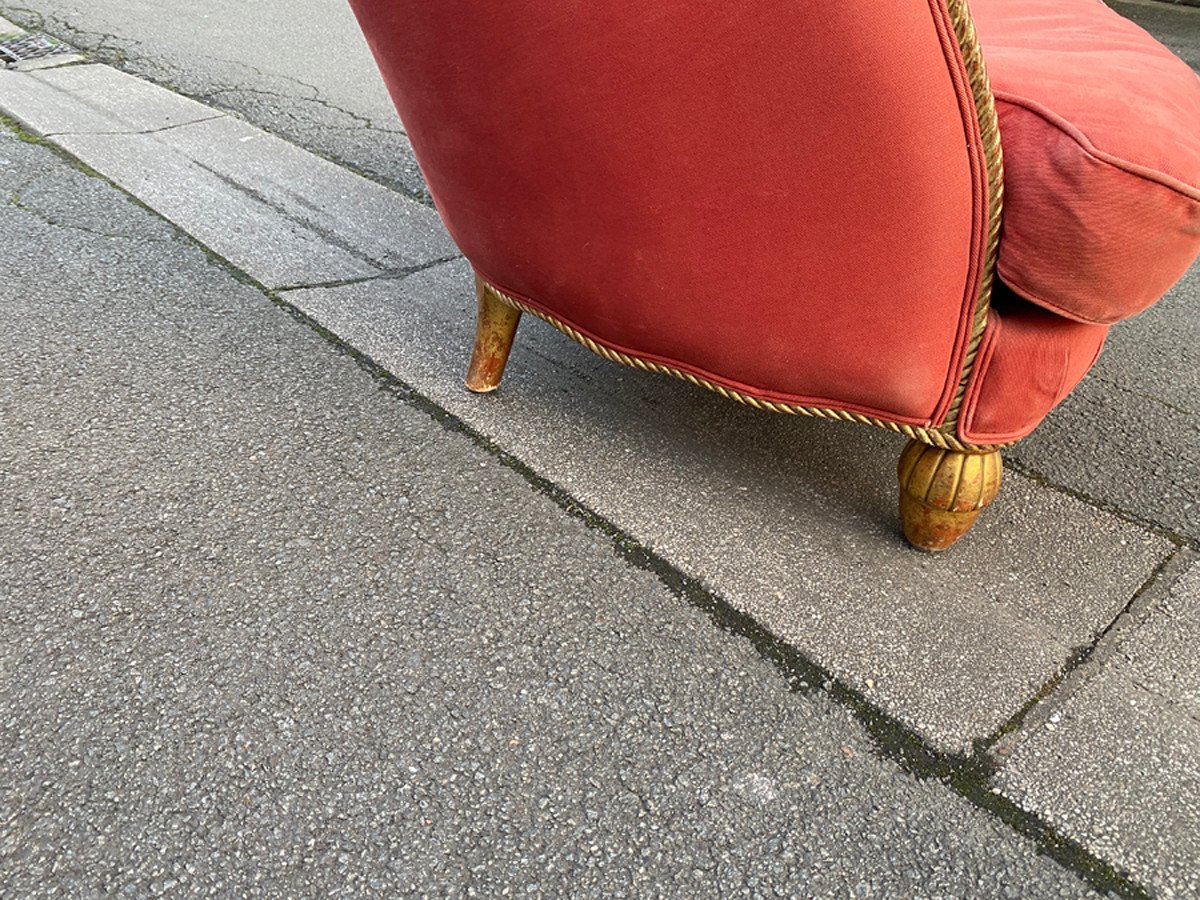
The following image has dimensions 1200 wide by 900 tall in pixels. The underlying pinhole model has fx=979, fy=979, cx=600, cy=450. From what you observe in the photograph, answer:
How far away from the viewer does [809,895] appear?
96 centimetres

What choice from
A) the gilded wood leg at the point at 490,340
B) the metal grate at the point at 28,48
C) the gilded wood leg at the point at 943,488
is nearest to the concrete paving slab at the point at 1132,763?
the gilded wood leg at the point at 943,488

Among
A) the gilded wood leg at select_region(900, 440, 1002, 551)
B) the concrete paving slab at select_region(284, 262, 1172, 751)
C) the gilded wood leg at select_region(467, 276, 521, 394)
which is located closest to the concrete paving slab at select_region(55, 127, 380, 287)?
the concrete paving slab at select_region(284, 262, 1172, 751)

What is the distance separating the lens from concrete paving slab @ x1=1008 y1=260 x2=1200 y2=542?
5.31 feet

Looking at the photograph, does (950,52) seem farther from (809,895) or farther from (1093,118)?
(809,895)

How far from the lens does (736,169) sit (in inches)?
45.1

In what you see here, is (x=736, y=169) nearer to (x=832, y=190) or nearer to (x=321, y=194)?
(x=832, y=190)

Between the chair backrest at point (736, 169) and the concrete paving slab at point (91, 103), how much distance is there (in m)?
2.08

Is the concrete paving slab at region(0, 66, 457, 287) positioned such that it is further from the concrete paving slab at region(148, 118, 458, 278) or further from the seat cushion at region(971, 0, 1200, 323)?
the seat cushion at region(971, 0, 1200, 323)

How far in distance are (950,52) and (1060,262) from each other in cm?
27

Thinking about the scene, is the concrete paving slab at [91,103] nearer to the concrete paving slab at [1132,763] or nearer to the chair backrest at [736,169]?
the chair backrest at [736,169]

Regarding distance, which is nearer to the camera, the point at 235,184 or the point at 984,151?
the point at 984,151

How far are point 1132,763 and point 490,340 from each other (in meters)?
1.17

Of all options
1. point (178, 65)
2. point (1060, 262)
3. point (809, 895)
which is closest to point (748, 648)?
point (809, 895)

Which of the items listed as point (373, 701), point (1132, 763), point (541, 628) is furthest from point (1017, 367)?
point (373, 701)
